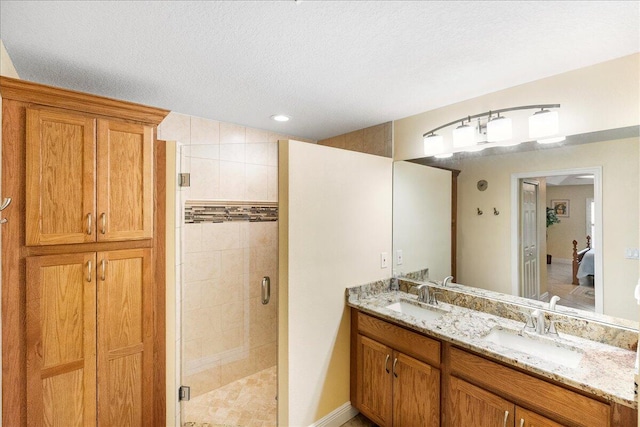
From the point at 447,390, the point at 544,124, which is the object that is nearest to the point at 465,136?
the point at 544,124

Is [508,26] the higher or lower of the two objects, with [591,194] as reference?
higher

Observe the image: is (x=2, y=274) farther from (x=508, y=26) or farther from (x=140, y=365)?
(x=508, y=26)

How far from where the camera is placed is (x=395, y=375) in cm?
196

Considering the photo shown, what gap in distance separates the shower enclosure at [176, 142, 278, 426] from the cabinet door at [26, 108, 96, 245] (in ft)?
1.78

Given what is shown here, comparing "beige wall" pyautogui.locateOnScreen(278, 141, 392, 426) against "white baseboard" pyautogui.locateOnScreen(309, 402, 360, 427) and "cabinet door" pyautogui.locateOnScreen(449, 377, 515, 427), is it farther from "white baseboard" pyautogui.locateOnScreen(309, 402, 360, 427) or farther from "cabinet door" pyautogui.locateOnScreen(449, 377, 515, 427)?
"cabinet door" pyautogui.locateOnScreen(449, 377, 515, 427)

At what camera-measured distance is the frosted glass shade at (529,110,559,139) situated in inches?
66.6

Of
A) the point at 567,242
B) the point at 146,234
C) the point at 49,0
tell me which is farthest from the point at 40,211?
the point at 567,242

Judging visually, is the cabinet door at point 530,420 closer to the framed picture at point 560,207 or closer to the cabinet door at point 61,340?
the framed picture at point 560,207

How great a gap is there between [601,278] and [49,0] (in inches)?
112

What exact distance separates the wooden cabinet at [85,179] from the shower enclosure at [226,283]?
0.97ft

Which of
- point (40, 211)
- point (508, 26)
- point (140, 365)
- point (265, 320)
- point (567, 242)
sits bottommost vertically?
point (140, 365)

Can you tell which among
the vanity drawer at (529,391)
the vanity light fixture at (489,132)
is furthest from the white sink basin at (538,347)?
the vanity light fixture at (489,132)

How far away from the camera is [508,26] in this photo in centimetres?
128

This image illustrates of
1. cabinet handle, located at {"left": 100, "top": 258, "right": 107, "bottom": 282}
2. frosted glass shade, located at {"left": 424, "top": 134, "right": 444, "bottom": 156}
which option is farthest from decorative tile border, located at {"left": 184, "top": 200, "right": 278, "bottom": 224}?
frosted glass shade, located at {"left": 424, "top": 134, "right": 444, "bottom": 156}
